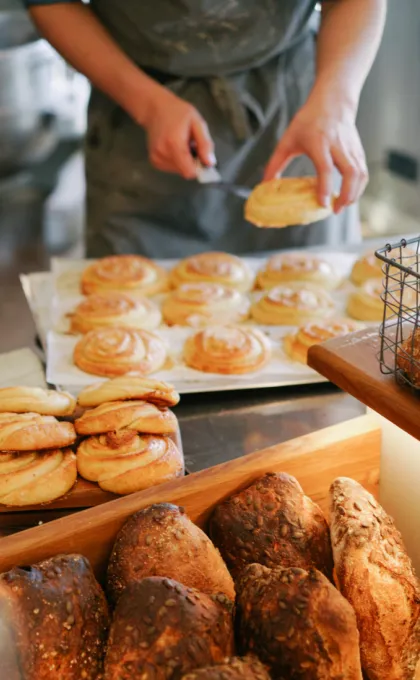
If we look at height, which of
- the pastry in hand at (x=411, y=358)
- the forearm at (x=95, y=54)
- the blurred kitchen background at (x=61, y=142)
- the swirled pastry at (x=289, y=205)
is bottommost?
the blurred kitchen background at (x=61, y=142)

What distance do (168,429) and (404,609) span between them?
2.38 ft

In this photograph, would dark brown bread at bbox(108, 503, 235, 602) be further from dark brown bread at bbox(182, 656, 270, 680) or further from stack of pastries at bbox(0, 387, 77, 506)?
stack of pastries at bbox(0, 387, 77, 506)

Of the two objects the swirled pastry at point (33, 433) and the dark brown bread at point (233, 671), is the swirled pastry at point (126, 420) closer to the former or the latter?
the swirled pastry at point (33, 433)

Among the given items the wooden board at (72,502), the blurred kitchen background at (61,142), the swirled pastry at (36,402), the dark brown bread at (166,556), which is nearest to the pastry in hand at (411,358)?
the dark brown bread at (166,556)

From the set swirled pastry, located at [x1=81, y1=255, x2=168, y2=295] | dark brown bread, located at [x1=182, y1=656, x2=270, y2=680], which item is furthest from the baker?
dark brown bread, located at [x1=182, y1=656, x2=270, y2=680]

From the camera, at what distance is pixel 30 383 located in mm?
2506

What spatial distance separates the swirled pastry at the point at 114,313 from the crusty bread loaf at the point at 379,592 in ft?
5.01

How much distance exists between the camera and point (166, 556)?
4.54 feet

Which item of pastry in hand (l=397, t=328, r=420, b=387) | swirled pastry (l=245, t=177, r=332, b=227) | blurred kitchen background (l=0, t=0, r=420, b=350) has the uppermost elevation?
pastry in hand (l=397, t=328, r=420, b=387)

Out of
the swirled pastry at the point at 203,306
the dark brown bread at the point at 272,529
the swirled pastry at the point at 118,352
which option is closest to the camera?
the dark brown bread at the point at 272,529

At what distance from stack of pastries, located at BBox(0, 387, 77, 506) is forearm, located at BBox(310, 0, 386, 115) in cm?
173

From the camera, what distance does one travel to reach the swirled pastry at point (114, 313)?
2.84m

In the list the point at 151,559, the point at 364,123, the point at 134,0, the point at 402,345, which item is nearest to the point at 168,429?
the point at 151,559

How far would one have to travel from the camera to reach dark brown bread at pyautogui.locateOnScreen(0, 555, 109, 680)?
1.21m
